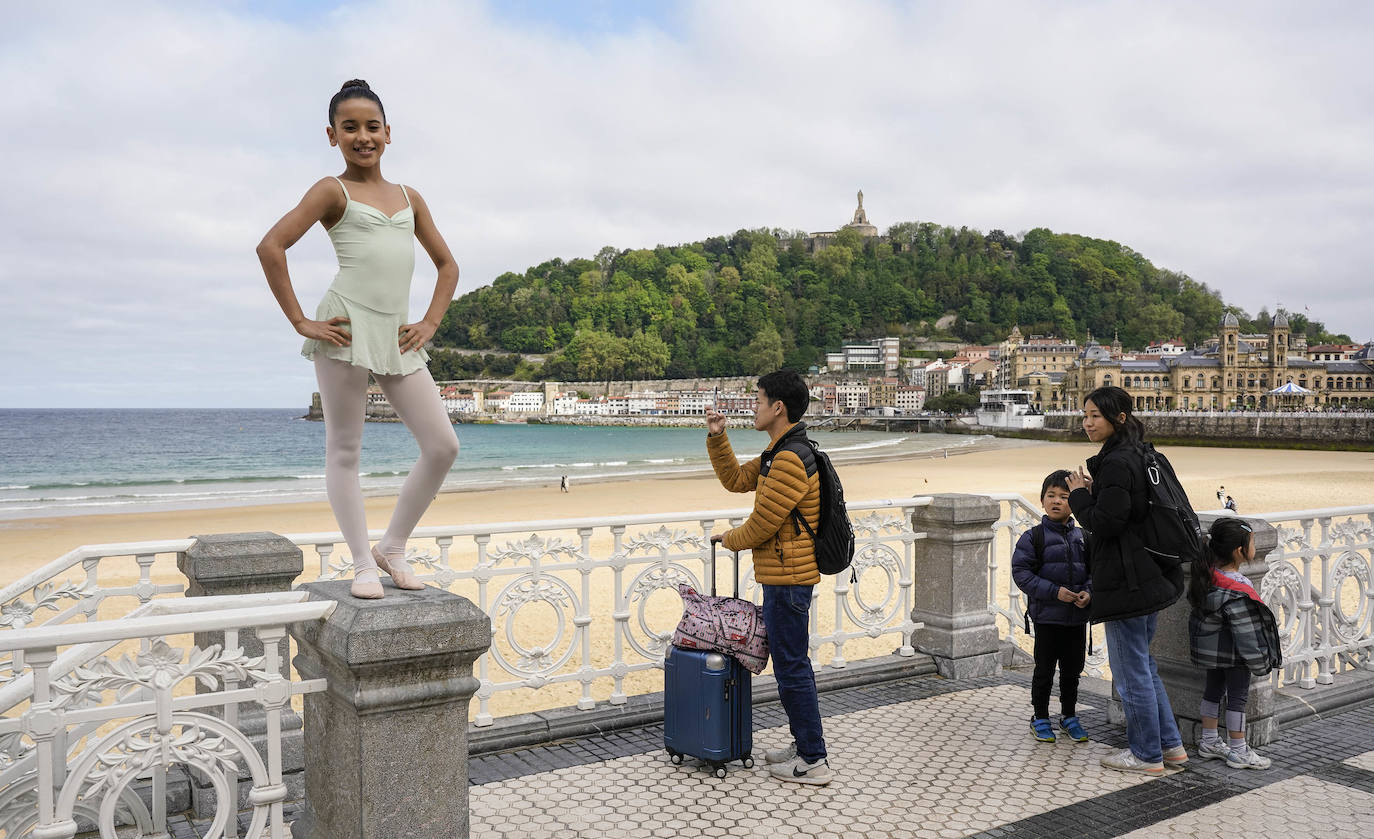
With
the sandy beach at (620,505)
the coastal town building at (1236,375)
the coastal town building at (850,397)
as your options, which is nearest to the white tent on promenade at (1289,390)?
the coastal town building at (1236,375)

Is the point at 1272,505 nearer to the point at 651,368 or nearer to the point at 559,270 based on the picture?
the point at 651,368

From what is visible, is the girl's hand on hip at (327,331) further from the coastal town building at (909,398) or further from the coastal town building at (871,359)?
the coastal town building at (871,359)

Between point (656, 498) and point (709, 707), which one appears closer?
point (709, 707)

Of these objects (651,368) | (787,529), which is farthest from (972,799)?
(651,368)

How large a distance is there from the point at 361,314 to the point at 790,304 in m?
152

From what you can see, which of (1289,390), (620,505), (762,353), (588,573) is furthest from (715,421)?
(762,353)

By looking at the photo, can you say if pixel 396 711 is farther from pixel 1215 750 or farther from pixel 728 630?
pixel 1215 750

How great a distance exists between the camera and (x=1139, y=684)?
14.3 feet

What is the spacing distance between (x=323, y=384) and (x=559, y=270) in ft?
524

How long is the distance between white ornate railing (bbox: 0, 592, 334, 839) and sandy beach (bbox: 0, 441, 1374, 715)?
4391 millimetres

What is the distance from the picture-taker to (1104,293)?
463ft

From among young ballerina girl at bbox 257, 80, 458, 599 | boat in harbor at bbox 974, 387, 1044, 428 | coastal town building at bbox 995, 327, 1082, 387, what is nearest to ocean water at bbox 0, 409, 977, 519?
young ballerina girl at bbox 257, 80, 458, 599

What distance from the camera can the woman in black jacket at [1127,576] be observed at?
4.15m

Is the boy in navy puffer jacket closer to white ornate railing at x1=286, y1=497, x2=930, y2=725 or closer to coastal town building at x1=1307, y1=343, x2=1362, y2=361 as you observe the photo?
white ornate railing at x1=286, y1=497, x2=930, y2=725
